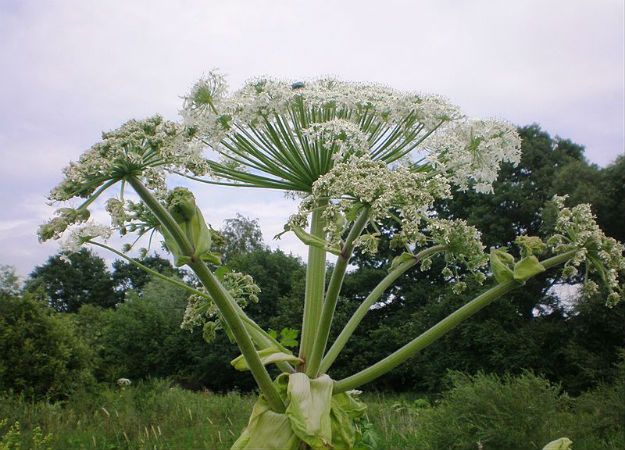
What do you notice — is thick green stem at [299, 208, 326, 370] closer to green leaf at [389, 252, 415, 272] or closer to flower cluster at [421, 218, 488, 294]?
green leaf at [389, 252, 415, 272]

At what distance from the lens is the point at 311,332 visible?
7.48 ft

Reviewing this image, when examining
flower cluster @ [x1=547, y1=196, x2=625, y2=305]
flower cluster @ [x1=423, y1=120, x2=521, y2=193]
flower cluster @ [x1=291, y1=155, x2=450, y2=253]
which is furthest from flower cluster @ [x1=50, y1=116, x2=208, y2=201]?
flower cluster @ [x1=547, y1=196, x2=625, y2=305]

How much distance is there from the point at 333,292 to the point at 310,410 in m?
0.37

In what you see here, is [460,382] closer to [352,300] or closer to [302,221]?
[302,221]

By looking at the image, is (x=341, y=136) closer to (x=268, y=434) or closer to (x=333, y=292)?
(x=333, y=292)

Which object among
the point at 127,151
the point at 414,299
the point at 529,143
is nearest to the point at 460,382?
the point at 127,151

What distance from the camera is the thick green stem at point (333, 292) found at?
6.09ft

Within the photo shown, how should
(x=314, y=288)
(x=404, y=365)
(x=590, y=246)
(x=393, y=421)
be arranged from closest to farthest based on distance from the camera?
1. (x=590, y=246)
2. (x=314, y=288)
3. (x=393, y=421)
4. (x=404, y=365)

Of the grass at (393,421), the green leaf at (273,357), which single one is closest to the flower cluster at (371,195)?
the green leaf at (273,357)

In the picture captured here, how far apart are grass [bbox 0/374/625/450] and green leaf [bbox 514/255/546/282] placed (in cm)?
941

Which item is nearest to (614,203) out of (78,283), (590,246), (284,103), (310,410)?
(590,246)

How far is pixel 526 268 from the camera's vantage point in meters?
1.91

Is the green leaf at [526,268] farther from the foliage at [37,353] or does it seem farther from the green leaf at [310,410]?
the foliage at [37,353]

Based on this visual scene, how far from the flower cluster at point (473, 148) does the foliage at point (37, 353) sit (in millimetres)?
14288
